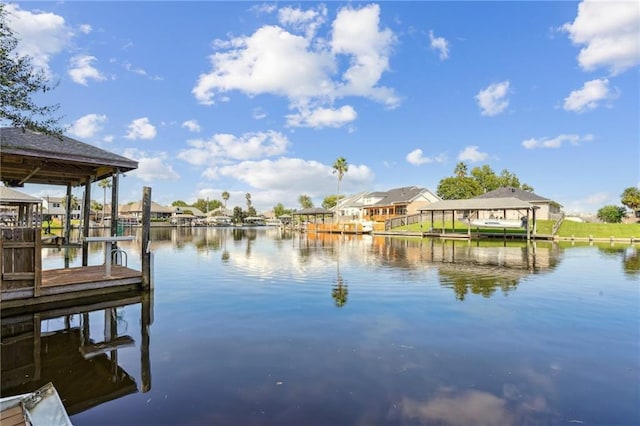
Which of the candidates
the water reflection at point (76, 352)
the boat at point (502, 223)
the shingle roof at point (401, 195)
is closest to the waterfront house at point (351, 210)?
the shingle roof at point (401, 195)

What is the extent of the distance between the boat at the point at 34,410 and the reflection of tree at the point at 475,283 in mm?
10577

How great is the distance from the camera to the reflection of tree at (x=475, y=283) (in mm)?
12594

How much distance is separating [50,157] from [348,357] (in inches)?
380

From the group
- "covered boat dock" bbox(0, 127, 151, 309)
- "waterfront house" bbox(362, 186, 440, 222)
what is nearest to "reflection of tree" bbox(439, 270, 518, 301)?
"covered boat dock" bbox(0, 127, 151, 309)

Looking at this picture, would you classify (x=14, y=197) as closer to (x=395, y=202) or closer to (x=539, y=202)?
(x=395, y=202)

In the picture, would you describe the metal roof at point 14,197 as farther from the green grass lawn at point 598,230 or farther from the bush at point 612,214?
the bush at point 612,214

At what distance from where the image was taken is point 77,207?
100688mm

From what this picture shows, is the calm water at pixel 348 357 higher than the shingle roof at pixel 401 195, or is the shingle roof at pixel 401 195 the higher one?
the shingle roof at pixel 401 195

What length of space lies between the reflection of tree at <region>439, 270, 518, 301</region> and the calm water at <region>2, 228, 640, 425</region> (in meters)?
0.15

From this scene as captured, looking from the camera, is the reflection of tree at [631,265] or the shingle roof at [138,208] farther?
the shingle roof at [138,208]

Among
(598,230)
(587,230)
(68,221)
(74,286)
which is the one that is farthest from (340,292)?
(598,230)

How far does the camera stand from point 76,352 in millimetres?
6906

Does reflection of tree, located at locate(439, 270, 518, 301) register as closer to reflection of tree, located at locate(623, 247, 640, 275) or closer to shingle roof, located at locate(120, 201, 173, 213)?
reflection of tree, located at locate(623, 247, 640, 275)

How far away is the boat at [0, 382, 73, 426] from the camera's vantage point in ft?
10.9
